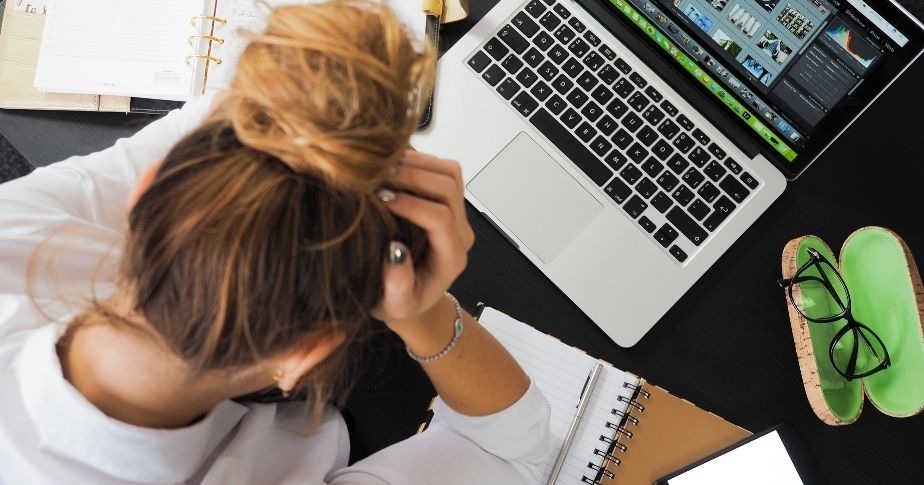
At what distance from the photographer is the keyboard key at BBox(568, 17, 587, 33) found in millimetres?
772

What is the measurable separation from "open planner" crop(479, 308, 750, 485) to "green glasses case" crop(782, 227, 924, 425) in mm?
111

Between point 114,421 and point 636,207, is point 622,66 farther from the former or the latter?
point 114,421

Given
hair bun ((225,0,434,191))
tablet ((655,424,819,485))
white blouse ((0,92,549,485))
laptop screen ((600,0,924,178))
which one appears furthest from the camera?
tablet ((655,424,819,485))

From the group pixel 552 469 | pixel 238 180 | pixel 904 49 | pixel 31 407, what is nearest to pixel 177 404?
pixel 31 407

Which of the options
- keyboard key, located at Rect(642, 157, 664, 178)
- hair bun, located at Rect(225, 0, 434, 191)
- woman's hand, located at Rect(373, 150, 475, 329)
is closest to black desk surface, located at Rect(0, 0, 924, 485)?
keyboard key, located at Rect(642, 157, 664, 178)

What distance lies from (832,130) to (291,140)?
59 centimetres

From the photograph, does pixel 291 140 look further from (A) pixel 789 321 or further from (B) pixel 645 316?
(A) pixel 789 321

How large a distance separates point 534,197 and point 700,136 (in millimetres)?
209

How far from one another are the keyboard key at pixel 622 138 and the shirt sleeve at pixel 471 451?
1.01 ft

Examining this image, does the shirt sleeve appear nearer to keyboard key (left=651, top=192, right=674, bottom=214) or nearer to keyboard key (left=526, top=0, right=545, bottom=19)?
keyboard key (left=651, top=192, right=674, bottom=214)

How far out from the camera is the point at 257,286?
0.35 metres

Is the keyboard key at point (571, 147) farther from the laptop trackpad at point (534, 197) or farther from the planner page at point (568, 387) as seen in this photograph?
the planner page at point (568, 387)

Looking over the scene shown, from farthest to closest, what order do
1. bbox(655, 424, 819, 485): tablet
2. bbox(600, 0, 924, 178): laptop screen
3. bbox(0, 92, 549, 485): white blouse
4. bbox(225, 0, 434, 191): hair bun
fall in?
bbox(655, 424, 819, 485): tablet → bbox(600, 0, 924, 178): laptop screen → bbox(0, 92, 549, 485): white blouse → bbox(225, 0, 434, 191): hair bun

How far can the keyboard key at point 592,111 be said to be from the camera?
77 cm
